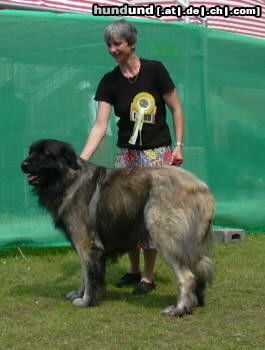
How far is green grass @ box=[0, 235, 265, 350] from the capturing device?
4.23m

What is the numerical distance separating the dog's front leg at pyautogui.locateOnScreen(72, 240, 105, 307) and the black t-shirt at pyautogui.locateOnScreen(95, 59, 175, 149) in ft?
3.22

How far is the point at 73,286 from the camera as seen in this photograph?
586cm

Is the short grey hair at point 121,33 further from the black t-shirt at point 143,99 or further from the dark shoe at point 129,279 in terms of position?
the dark shoe at point 129,279

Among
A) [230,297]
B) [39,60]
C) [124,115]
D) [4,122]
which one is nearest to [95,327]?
[230,297]

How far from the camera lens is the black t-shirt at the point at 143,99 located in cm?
541

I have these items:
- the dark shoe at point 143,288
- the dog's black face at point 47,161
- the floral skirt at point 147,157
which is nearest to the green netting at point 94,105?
the floral skirt at point 147,157

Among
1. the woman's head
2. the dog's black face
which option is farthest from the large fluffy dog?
the woman's head

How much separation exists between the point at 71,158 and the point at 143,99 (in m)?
0.83

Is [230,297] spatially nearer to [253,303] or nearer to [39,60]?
[253,303]

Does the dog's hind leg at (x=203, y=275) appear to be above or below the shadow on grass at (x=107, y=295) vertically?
above

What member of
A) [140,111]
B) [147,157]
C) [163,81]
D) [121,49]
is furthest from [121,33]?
[147,157]

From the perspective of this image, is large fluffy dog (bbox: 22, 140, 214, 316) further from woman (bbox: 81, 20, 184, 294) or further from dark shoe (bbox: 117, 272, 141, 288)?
dark shoe (bbox: 117, 272, 141, 288)

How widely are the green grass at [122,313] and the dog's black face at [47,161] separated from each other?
101 cm

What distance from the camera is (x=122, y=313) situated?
4941 mm
